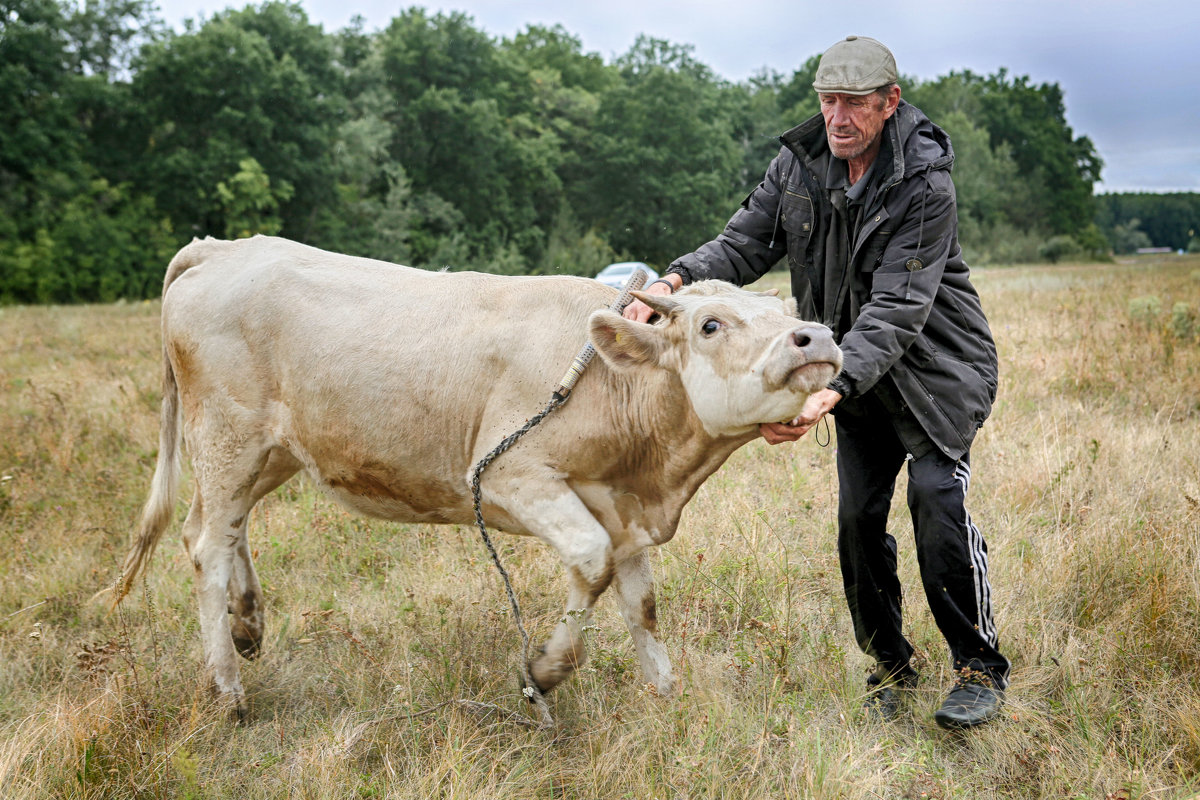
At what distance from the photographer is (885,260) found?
11.7 feet

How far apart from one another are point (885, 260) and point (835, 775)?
6.26 ft

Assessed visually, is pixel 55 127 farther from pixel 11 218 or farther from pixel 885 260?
pixel 885 260

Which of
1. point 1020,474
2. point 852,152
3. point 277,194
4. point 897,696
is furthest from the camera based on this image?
point 277,194

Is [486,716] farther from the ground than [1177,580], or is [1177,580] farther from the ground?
[1177,580]

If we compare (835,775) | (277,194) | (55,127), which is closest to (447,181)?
(277,194)

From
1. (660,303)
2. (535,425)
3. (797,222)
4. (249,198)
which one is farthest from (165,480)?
(249,198)

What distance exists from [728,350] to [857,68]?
1.28m

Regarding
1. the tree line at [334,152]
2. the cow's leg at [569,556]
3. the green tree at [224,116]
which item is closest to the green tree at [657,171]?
the tree line at [334,152]

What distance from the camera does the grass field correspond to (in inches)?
128

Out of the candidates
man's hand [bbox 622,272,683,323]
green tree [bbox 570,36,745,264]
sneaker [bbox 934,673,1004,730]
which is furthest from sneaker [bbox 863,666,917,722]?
green tree [bbox 570,36,745,264]

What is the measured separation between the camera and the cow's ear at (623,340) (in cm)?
328

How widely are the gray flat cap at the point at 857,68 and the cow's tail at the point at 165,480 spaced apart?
10.0ft

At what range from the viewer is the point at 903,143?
3596 millimetres

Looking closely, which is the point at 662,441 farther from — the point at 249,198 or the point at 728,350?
the point at 249,198
